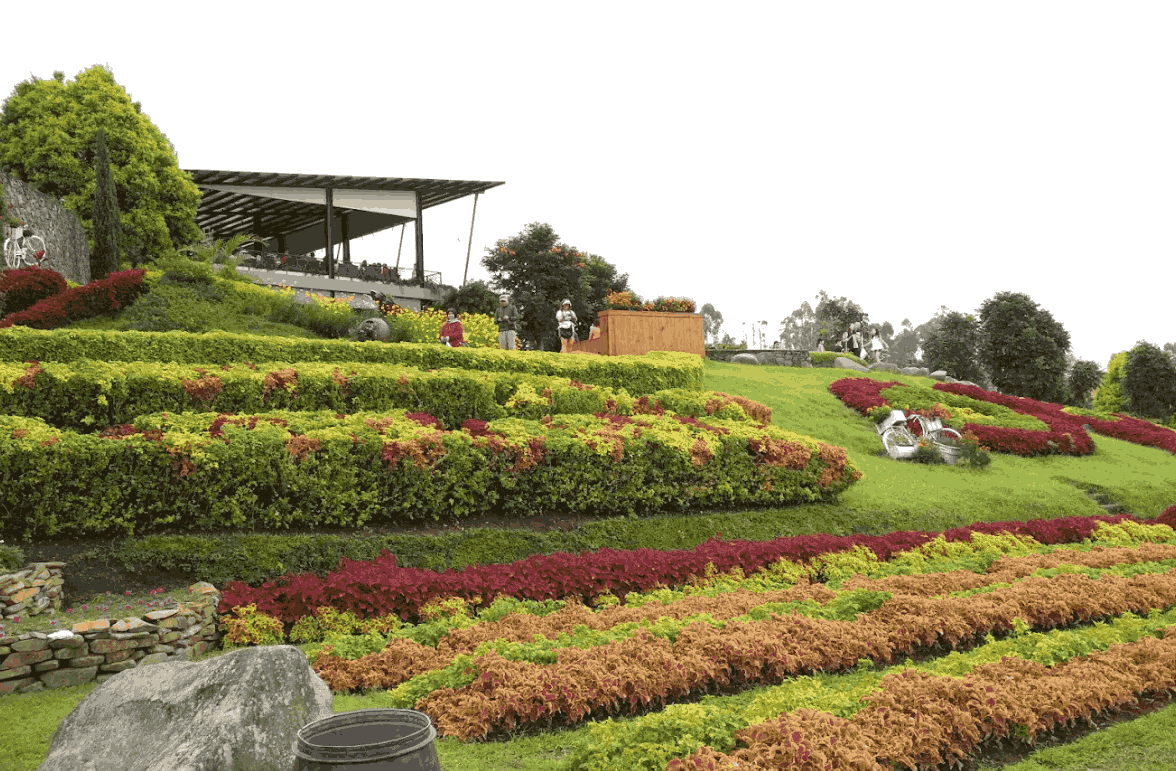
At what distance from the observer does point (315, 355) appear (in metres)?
13.3

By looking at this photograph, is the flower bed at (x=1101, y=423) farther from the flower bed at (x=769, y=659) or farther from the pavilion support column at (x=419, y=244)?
the pavilion support column at (x=419, y=244)

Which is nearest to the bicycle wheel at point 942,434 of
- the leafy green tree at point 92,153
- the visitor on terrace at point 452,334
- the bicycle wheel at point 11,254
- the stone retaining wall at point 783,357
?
the visitor on terrace at point 452,334

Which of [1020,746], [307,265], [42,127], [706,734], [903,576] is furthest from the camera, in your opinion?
[307,265]

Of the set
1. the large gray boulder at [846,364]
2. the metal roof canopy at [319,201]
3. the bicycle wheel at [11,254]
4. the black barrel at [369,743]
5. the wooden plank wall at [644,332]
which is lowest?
the black barrel at [369,743]

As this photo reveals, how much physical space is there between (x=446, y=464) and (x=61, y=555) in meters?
3.98

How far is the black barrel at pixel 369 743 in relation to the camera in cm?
276

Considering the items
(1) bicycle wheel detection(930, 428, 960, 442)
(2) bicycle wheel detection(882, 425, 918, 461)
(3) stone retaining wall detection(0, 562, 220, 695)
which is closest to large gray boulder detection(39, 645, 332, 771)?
(3) stone retaining wall detection(0, 562, 220, 695)

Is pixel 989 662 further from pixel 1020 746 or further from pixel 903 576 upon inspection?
pixel 903 576

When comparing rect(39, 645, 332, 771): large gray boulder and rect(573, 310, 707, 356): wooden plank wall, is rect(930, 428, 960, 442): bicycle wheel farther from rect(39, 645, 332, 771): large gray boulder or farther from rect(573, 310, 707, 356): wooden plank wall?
rect(39, 645, 332, 771): large gray boulder

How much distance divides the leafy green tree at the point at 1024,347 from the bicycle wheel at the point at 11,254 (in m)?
39.5

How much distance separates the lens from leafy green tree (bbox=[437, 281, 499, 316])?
33.1 m

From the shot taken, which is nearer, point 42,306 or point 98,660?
point 98,660

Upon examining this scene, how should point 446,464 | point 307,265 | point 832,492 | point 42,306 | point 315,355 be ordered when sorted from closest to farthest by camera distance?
point 446,464
point 832,492
point 315,355
point 42,306
point 307,265

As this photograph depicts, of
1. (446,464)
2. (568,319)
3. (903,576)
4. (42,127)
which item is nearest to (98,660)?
(446,464)
